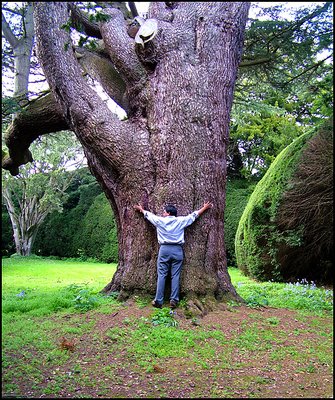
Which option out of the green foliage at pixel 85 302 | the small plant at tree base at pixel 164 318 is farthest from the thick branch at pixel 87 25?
the small plant at tree base at pixel 164 318

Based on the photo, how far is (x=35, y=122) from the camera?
24.6 feet

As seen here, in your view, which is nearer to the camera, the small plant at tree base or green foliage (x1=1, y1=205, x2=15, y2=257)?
the small plant at tree base

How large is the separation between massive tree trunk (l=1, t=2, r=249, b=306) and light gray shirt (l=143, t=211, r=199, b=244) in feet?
0.70

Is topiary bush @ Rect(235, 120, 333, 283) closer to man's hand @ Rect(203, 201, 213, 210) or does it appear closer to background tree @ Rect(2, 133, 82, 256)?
man's hand @ Rect(203, 201, 213, 210)

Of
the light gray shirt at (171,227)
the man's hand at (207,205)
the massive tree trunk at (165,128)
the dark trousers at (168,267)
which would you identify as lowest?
the dark trousers at (168,267)

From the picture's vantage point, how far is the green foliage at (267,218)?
9.22 meters

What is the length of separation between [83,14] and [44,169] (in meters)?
12.8

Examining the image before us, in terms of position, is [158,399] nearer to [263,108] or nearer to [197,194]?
[197,194]

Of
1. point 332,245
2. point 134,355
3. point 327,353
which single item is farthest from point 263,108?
Answer: point 134,355

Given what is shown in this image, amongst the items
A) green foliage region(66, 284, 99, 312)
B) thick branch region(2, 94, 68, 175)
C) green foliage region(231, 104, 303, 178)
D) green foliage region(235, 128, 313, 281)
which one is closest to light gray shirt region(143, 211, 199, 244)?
green foliage region(66, 284, 99, 312)

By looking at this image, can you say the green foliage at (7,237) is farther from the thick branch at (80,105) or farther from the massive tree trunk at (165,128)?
the thick branch at (80,105)

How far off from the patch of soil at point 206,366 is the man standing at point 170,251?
243 millimetres

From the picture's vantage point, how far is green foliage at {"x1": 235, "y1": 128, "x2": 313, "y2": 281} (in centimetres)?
922

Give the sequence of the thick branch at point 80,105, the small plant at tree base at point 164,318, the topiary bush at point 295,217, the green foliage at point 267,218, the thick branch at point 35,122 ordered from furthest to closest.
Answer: the green foliage at point 267,218 → the topiary bush at point 295,217 → the thick branch at point 35,122 → the thick branch at point 80,105 → the small plant at tree base at point 164,318
